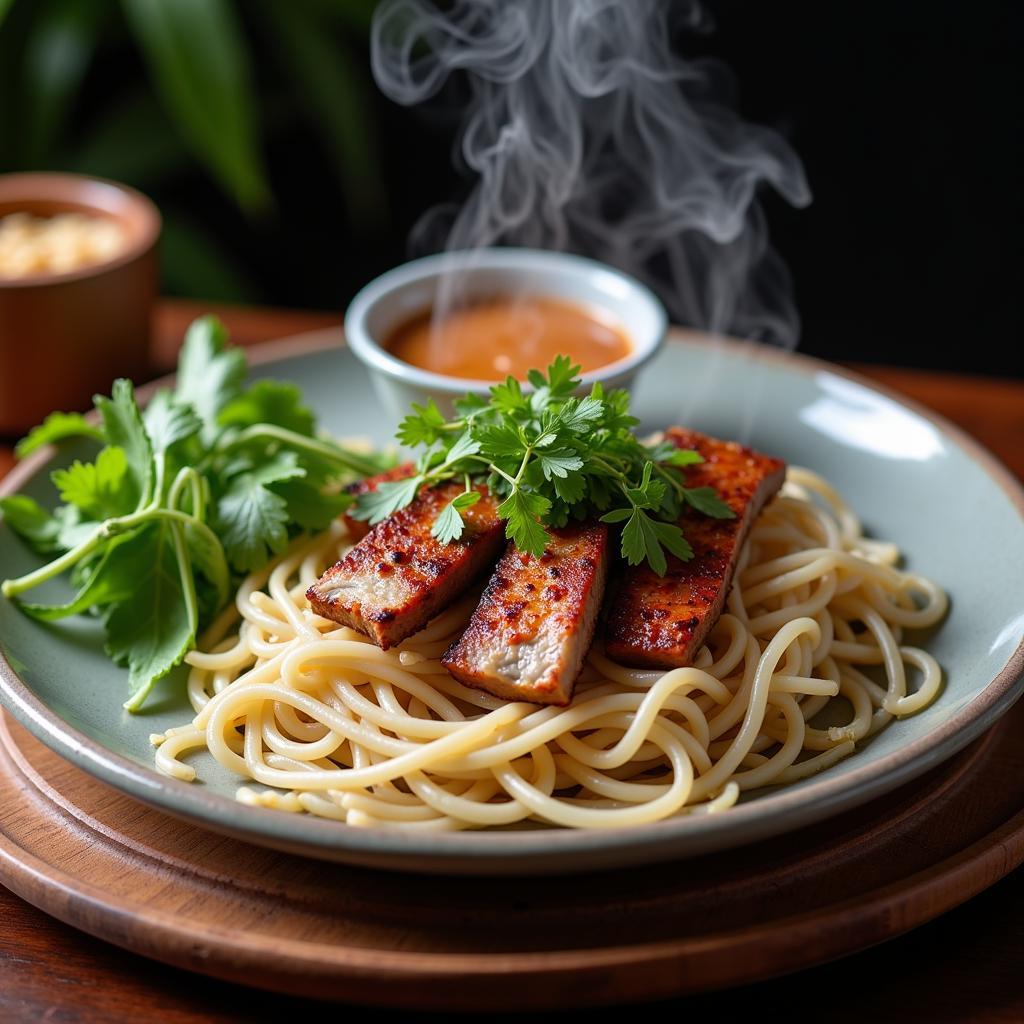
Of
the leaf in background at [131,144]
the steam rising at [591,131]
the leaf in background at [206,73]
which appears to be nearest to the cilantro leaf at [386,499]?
the steam rising at [591,131]

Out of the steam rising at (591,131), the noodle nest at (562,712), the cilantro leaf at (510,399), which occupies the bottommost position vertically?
the noodle nest at (562,712)

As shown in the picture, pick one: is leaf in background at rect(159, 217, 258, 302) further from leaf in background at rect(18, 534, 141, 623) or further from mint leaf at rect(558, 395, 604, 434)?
mint leaf at rect(558, 395, 604, 434)

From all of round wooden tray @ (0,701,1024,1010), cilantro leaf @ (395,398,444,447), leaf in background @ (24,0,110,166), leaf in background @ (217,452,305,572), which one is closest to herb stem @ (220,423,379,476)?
leaf in background @ (217,452,305,572)

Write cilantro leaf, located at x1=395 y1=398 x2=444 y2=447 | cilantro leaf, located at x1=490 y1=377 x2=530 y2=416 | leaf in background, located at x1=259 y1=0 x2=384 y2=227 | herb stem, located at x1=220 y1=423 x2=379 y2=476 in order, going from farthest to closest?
1. leaf in background, located at x1=259 y1=0 x2=384 y2=227
2. herb stem, located at x1=220 y1=423 x2=379 y2=476
3. cilantro leaf, located at x1=395 y1=398 x2=444 y2=447
4. cilantro leaf, located at x1=490 y1=377 x2=530 y2=416

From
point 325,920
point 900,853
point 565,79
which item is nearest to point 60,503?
point 325,920

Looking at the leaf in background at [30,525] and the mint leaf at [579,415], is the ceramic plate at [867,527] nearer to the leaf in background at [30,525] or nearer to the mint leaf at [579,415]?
the leaf in background at [30,525]

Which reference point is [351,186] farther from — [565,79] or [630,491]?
[630,491]
